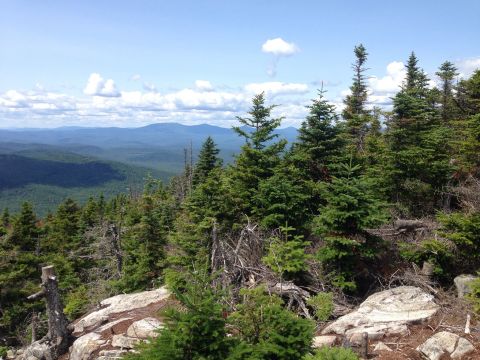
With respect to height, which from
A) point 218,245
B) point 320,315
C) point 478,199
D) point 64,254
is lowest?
point 64,254

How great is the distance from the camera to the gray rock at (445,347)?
25.2ft

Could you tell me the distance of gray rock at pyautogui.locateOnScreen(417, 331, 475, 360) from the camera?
7676 millimetres

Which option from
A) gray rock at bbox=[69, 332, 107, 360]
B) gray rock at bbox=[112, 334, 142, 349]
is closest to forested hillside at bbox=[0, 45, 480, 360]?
gray rock at bbox=[112, 334, 142, 349]

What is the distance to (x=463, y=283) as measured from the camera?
10.4m

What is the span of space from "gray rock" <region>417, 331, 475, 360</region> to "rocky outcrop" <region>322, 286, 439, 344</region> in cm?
86

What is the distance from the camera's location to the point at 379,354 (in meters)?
8.12

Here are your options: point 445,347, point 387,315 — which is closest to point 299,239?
point 387,315

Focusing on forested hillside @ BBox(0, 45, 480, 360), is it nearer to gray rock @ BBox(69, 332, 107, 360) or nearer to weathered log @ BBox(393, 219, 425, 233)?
weathered log @ BBox(393, 219, 425, 233)

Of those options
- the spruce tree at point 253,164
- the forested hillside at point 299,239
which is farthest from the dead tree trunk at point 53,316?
the spruce tree at point 253,164

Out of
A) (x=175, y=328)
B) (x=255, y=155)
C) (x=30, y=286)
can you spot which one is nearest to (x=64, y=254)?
(x=30, y=286)

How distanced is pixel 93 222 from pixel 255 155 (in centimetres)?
2727

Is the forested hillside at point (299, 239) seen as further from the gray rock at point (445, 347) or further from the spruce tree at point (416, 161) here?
the gray rock at point (445, 347)

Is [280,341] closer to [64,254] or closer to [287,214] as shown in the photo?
[287,214]

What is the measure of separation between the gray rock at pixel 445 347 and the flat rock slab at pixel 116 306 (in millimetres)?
10357
